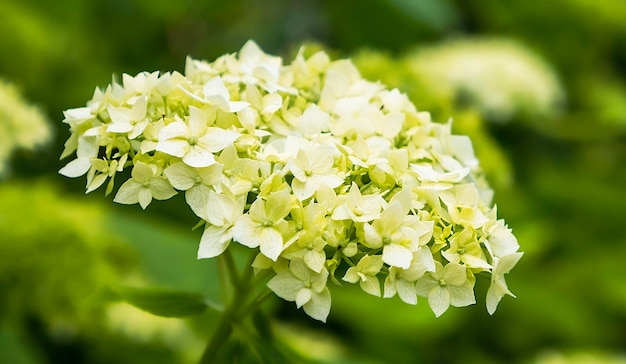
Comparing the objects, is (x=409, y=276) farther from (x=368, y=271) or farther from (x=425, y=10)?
(x=425, y=10)

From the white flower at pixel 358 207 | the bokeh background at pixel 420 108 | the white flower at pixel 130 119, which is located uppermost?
the white flower at pixel 130 119

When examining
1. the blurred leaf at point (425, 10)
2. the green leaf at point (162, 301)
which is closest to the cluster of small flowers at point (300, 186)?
the green leaf at point (162, 301)

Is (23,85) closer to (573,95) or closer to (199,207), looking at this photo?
(199,207)

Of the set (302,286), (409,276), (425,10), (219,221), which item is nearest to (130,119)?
(219,221)

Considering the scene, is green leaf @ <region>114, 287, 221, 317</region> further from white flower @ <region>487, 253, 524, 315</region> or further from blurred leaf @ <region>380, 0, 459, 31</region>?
blurred leaf @ <region>380, 0, 459, 31</region>

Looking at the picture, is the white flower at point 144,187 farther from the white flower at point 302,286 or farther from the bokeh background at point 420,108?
the bokeh background at point 420,108
